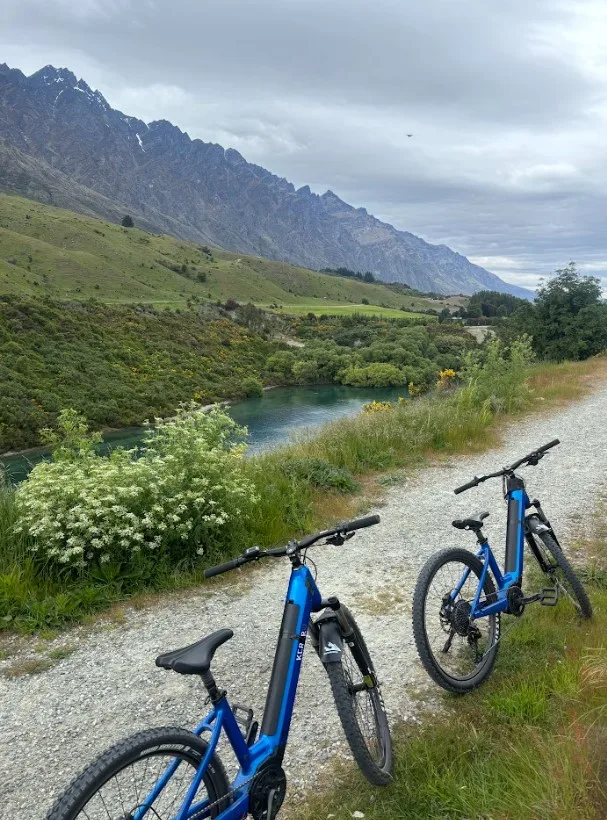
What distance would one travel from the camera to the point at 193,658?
2.26 metres

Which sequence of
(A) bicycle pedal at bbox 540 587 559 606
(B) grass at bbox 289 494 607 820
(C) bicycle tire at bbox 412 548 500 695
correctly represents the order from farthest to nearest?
(A) bicycle pedal at bbox 540 587 559 606
(C) bicycle tire at bbox 412 548 500 695
(B) grass at bbox 289 494 607 820

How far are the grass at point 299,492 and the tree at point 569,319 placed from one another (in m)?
9.79

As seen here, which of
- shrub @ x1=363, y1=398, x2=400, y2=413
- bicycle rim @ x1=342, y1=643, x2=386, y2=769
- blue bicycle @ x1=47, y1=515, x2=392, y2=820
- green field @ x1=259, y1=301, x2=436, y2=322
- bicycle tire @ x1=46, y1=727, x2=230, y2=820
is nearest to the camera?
bicycle tire @ x1=46, y1=727, x2=230, y2=820

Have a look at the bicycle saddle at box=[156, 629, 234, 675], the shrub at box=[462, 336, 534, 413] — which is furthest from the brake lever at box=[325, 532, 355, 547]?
the shrub at box=[462, 336, 534, 413]

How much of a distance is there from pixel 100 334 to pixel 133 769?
204ft

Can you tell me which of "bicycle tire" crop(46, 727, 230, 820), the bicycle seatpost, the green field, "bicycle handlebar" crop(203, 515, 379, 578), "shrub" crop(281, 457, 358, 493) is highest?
the green field

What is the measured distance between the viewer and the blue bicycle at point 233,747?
80.0 inches

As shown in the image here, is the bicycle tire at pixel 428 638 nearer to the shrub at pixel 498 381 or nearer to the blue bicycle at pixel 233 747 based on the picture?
the blue bicycle at pixel 233 747

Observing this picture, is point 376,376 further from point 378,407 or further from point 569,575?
point 569,575

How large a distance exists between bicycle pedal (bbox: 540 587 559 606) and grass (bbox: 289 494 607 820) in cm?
25

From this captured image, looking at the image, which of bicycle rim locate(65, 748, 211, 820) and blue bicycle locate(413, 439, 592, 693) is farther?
blue bicycle locate(413, 439, 592, 693)

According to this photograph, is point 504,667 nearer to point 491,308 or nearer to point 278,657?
point 278,657

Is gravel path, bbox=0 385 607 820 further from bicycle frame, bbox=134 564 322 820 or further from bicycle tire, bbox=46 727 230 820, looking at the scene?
bicycle tire, bbox=46 727 230 820

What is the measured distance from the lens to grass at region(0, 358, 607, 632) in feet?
16.8
